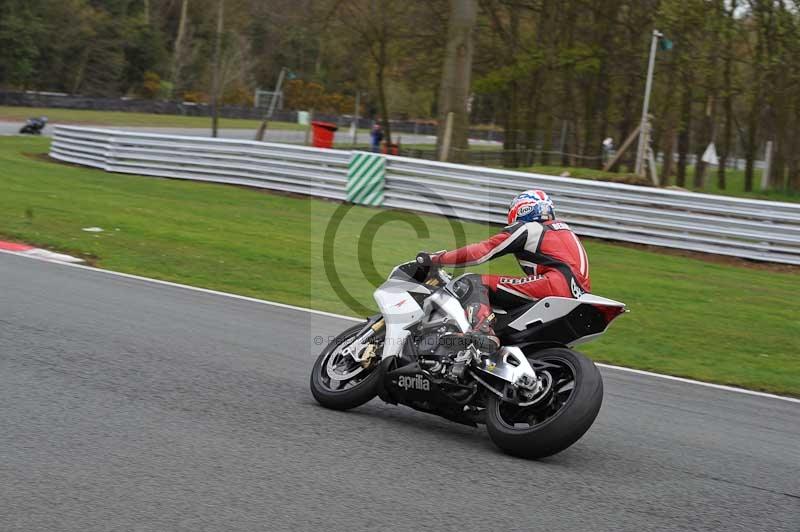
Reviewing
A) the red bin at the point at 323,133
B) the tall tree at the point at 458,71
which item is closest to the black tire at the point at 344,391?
the tall tree at the point at 458,71

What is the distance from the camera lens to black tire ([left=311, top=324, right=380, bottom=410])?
6652 mm

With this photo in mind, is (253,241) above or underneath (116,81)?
underneath

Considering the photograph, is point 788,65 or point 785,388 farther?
point 788,65

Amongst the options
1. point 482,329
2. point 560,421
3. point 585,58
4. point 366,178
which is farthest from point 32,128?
point 560,421

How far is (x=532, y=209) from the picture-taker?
6.52 metres

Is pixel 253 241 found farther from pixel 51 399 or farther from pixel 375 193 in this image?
pixel 51 399

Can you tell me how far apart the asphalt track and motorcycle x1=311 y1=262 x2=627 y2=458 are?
0.68 ft

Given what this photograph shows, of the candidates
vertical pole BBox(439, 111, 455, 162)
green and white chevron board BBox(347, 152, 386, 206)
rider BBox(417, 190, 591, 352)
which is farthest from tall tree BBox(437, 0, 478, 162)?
rider BBox(417, 190, 591, 352)

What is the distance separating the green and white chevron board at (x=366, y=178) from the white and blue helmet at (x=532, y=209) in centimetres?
1392

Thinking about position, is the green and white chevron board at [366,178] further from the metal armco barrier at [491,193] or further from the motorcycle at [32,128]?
the motorcycle at [32,128]

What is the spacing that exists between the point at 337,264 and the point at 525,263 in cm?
798

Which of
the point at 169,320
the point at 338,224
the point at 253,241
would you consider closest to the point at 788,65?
the point at 338,224

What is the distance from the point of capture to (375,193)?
811 inches

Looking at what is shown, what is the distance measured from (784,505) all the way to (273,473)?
2.89 metres
